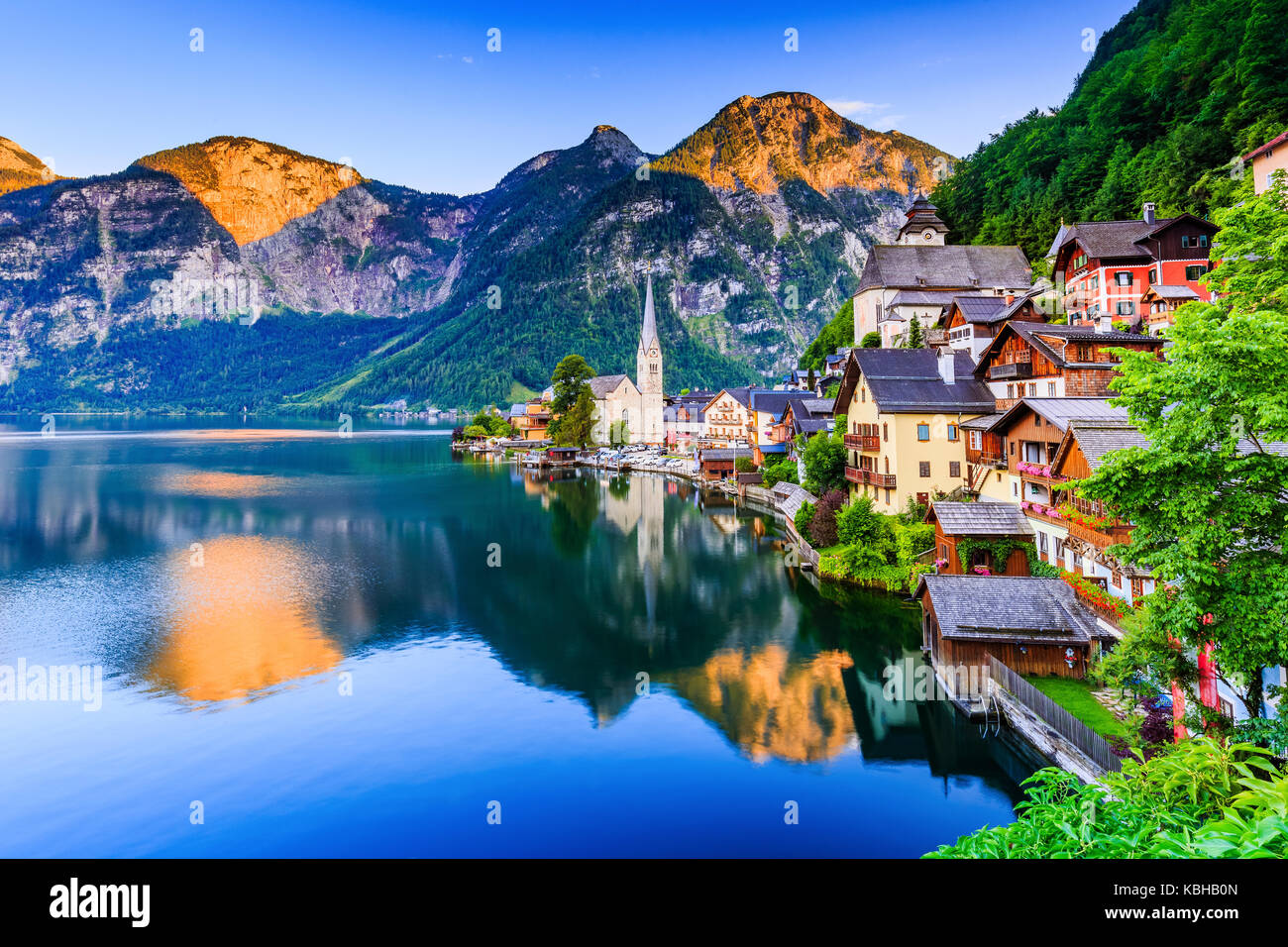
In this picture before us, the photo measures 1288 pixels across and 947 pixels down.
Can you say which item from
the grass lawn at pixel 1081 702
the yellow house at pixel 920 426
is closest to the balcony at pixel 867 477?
the yellow house at pixel 920 426

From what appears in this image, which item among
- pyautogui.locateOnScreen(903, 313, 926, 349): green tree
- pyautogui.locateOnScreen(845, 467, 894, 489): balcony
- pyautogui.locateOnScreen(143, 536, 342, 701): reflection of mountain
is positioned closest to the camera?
pyautogui.locateOnScreen(143, 536, 342, 701): reflection of mountain

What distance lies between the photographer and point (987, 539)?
3325cm

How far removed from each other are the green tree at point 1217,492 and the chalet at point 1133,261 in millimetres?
40733

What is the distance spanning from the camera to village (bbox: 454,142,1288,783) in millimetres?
23172

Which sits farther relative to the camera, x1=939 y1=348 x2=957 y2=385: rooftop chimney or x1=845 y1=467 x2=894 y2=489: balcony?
x1=939 y1=348 x2=957 y2=385: rooftop chimney

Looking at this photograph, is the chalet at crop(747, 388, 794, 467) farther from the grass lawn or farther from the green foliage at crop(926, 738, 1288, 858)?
the green foliage at crop(926, 738, 1288, 858)

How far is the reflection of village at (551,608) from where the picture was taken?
27312mm

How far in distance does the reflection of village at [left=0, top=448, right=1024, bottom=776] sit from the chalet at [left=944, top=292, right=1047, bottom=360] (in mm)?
19557

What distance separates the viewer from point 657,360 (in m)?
146

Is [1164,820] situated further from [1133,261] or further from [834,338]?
[834,338]

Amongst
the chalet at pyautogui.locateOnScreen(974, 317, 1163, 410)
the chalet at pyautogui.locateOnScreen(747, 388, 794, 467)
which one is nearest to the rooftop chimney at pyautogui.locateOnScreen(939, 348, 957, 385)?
the chalet at pyautogui.locateOnScreen(974, 317, 1163, 410)

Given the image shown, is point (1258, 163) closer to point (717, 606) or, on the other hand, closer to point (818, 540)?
point (818, 540)

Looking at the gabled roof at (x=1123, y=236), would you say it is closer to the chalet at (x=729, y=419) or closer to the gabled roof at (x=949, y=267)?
the gabled roof at (x=949, y=267)
